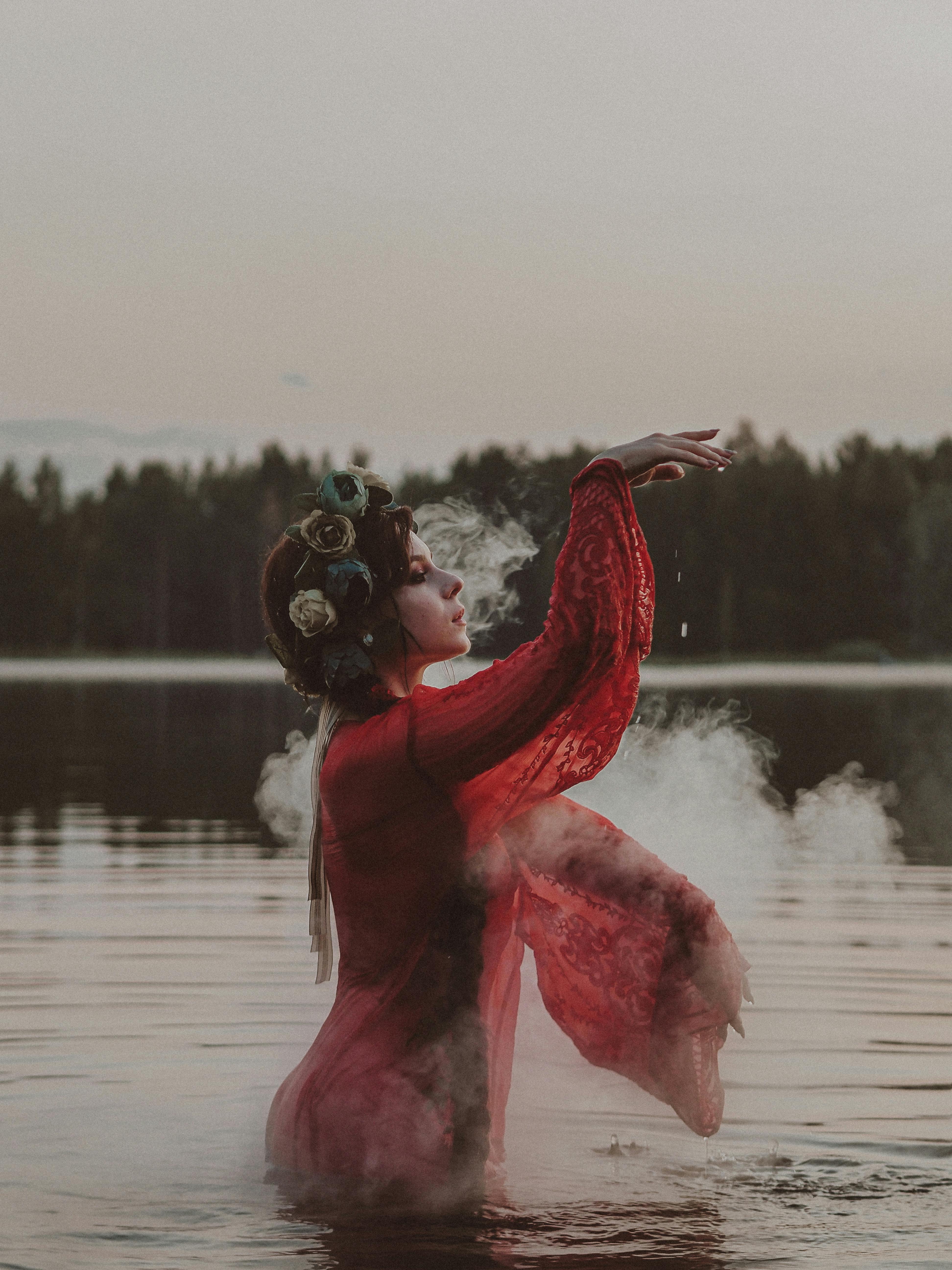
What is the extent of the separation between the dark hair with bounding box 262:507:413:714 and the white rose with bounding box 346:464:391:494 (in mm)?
78

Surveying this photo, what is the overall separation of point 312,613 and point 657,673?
8463 centimetres

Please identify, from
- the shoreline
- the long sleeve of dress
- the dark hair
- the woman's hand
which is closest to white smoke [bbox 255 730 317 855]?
the long sleeve of dress

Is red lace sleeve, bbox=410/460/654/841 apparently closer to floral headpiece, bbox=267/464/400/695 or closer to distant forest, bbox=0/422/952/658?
floral headpiece, bbox=267/464/400/695

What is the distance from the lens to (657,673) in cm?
8906

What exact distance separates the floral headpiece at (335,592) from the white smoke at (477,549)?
863 mm

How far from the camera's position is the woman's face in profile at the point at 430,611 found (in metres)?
5.06

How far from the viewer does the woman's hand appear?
15.6 ft

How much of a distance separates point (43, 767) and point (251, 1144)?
19.0 meters

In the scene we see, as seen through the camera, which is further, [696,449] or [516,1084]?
[516,1084]

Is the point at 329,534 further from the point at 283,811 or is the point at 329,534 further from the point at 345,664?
the point at 283,811

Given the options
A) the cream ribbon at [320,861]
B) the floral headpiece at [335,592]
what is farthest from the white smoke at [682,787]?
the floral headpiece at [335,592]

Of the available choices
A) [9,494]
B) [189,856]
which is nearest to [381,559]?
[189,856]

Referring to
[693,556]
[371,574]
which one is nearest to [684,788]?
[371,574]

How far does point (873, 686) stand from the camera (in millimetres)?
64062
